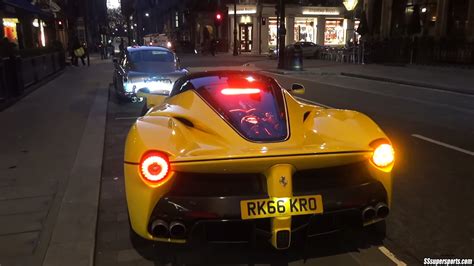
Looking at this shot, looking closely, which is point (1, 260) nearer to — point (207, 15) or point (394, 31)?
point (394, 31)

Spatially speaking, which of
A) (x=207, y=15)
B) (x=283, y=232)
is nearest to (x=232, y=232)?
(x=283, y=232)

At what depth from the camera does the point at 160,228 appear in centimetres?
308

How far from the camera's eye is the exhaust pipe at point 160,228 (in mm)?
3070

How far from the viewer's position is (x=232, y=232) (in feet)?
10.2

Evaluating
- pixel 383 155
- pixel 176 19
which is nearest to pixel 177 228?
pixel 383 155

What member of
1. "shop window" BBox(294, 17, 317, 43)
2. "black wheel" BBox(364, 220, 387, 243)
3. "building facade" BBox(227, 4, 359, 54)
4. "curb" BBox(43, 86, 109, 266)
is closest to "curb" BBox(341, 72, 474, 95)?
"curb" BBox(43, 86, 109, 266)

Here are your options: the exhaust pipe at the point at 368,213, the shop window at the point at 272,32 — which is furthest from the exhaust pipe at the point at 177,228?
the shop window at the point at 272,32

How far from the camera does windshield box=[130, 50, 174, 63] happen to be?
1324 cm

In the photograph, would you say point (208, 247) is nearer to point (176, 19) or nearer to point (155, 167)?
point (155, 167)

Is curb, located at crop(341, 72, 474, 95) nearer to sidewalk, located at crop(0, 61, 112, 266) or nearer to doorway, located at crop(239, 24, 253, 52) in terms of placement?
sidewalk, located at crop(0, 61, 112, 266)

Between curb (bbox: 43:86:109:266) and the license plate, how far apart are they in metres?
1.43

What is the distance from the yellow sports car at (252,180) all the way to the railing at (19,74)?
31.3 feet

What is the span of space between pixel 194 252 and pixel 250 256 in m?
0.46

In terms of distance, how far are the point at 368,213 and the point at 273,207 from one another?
73 cm
